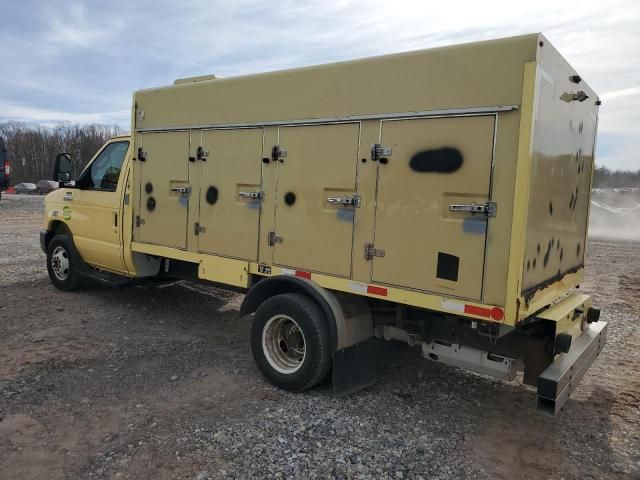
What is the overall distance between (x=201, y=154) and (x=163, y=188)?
2.45ft

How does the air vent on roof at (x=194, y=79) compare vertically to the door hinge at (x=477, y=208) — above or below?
above

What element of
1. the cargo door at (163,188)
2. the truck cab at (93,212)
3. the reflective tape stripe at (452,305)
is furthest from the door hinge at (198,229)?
the reflective tape stripe at (452,305)

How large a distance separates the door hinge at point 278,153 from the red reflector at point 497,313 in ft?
7.38

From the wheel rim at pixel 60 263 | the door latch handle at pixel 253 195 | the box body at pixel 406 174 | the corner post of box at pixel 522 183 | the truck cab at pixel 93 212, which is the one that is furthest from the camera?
the wheel rim at pixel 60 263

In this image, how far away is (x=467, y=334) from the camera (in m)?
4.05

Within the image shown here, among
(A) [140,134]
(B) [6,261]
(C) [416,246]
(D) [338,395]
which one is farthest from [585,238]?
(B) [6,261]

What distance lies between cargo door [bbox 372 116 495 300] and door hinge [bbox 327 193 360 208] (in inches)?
8.2

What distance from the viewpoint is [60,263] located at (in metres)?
7.56

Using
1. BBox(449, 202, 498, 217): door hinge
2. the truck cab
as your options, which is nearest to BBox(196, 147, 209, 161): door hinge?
the truck cab

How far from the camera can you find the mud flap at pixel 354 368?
428 cm

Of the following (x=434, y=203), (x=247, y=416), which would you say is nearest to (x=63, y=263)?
(x=247, y=416)

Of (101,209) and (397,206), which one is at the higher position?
(397,206)

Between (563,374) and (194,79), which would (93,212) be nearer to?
(194,79)

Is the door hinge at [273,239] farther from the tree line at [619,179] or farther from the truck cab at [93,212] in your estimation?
the tree line at [619,179]
